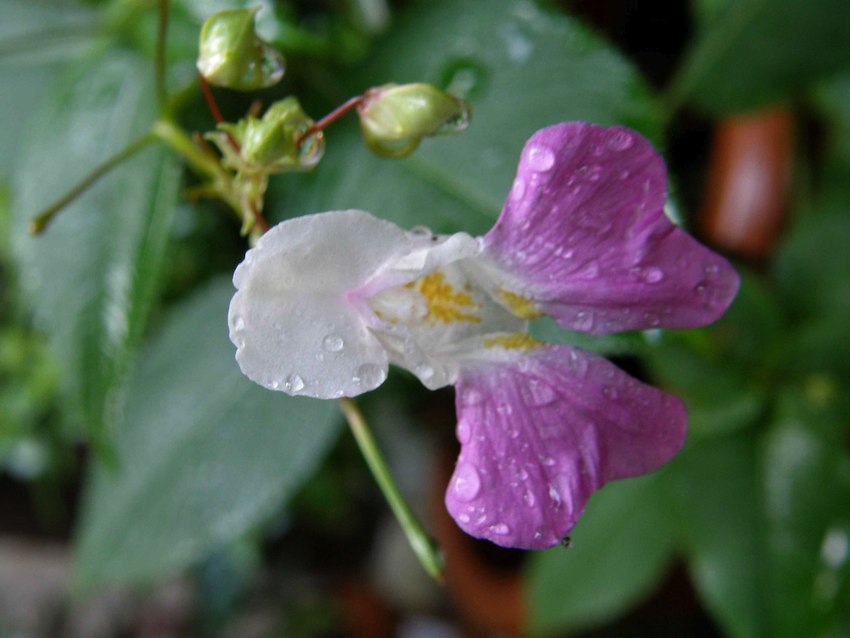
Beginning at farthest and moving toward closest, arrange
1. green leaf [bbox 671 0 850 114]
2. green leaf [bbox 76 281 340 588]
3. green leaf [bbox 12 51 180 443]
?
green leaf [bbox 671 0 850 114] < green leaf [bbox 76 281 340 588] < green leaf [bbox 12 51 180 443]

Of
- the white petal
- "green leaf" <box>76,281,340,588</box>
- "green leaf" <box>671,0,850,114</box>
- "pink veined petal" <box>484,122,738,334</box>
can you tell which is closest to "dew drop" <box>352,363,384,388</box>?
the white petal

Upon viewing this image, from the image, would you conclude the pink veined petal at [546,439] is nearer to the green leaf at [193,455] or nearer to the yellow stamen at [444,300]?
the yellow stamen at [444,300]

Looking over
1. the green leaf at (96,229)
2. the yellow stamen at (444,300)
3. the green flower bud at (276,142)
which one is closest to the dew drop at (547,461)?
the yellow stamen at (444,300)

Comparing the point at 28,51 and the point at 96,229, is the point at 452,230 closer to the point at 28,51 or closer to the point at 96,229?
the point at 96,229

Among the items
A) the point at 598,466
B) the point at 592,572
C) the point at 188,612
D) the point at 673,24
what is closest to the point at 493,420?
the point at 598,466

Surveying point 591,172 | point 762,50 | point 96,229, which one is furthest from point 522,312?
point 762,50

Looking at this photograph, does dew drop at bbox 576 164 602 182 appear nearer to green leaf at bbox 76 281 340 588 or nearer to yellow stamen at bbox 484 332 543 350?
yellow stamen at bbox 484 332 543 350

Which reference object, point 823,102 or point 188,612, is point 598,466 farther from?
point 188,612
